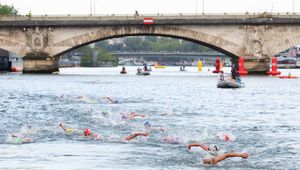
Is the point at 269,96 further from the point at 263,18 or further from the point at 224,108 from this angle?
the point at 263,18

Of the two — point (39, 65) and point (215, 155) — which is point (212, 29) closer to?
point (39, 65)

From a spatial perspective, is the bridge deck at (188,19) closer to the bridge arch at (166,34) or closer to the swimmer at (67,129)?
the bridge arch at (166,34)

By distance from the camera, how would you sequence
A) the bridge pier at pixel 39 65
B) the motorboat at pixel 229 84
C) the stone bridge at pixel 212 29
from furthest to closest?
the bridge pier at pixel 39 65 < the stone bridge at pixel 212 29 < the motorboat at pixel 229 84

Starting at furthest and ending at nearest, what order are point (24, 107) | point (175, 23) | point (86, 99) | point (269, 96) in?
1. point (175, 23)
2. point (269, 96)
3. point (86, 99)
4. point (24, 107)

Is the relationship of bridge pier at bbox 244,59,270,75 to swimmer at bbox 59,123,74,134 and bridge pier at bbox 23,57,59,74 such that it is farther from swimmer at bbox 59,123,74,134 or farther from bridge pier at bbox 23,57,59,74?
swimmer at bbox 59,123,74,134

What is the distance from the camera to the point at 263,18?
123 meters

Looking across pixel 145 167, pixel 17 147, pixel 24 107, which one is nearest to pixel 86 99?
pixel 24 107

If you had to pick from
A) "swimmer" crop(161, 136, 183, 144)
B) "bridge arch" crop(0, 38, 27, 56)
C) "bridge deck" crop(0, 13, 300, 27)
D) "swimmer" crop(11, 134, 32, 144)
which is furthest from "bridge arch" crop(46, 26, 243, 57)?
"swimmer" crop(11, 134, 32, 144)

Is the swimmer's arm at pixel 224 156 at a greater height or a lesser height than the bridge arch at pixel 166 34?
lesser

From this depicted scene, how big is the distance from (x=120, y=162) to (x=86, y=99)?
36.7m

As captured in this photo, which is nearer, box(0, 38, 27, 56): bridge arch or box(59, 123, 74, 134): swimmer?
box(59, 123, 74, 134): swimmer

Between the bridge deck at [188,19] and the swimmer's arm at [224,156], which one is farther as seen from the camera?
the bridge deck at [188,19]

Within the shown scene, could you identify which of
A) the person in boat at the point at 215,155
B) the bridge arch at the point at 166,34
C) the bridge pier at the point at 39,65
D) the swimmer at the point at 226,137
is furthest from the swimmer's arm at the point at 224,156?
the bridge pier at the point at 39,65

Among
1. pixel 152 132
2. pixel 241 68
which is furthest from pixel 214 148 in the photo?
pixel 241 68
